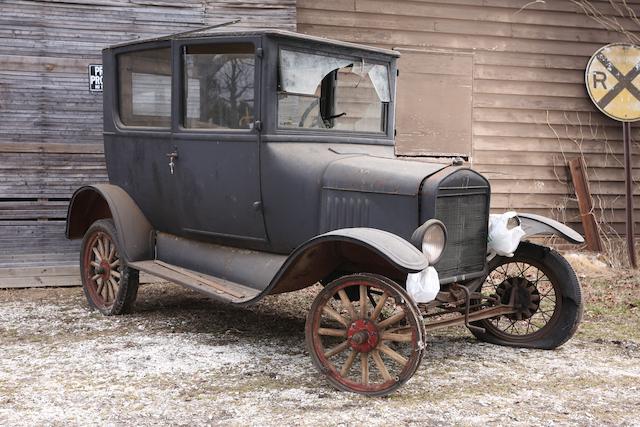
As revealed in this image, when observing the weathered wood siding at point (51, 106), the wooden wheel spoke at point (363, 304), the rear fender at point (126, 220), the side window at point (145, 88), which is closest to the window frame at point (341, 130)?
the side window at point (145, 88)

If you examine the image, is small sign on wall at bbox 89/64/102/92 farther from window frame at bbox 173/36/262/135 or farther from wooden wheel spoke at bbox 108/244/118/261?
window frame at bbox 173/36/262/135

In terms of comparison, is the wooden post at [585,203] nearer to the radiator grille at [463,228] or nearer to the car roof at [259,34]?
the car roof at [259,34]

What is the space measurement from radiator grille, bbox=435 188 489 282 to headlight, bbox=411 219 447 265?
5.5 inches

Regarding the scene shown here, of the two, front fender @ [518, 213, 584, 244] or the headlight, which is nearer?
the headlight

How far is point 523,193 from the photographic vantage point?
8852mm

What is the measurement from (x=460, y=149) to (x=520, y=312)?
12.2 feet

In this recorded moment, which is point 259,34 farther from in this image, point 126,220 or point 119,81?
point 126,220

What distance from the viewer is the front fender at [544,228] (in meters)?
4.72

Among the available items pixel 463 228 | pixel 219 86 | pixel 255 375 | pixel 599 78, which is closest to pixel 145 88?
pixel 219 86

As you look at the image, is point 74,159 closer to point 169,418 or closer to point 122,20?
point 122,20

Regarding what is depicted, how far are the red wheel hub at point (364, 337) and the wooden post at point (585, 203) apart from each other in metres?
5.46

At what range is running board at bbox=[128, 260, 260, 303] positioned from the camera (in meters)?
4.59

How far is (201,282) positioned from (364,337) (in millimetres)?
1429

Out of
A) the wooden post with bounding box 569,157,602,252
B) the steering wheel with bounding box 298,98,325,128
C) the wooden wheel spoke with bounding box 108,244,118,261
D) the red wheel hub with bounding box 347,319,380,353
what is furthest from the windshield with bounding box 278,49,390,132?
the wooden post with bounding box 569,157,602,252
